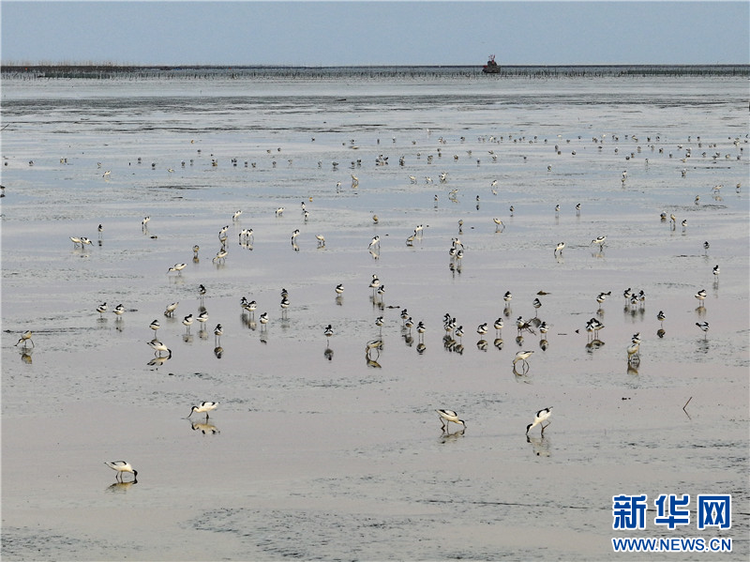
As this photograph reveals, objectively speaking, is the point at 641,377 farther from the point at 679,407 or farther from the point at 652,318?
the point at 652,318

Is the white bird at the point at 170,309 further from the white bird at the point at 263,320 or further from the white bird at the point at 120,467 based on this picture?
the white bird at the point at 120,467

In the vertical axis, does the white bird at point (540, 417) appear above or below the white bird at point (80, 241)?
below

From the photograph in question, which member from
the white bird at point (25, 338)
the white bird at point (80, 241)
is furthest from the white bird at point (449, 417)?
the white bird at point (80, 241)

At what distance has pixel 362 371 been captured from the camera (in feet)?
59.0

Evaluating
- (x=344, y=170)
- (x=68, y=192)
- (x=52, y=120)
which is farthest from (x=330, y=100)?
(x=68, y=192)

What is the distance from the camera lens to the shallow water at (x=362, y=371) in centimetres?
1254

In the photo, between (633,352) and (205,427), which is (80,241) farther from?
(633,352)

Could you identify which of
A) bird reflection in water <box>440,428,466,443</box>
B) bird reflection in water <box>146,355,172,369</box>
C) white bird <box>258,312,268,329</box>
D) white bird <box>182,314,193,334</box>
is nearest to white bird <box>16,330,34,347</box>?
bird reflection in water <box>146,355,172,369</box>

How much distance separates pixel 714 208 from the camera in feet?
112

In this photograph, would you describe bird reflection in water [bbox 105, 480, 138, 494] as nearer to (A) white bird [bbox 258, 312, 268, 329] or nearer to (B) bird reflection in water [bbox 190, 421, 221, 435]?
(B) bird reflection in water [bbox 190, 421, 221, 435]

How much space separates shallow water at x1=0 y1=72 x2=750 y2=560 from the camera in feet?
41.1

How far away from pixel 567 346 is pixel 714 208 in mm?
16674

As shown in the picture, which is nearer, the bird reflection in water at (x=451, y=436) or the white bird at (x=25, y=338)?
the bird reflection in water at (x=451, y=436)

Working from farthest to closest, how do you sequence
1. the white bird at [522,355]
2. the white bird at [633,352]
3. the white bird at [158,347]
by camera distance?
1. the white bird at [158,347]
2. the white bird at [633,352]
3. the white bird at [522,355]
